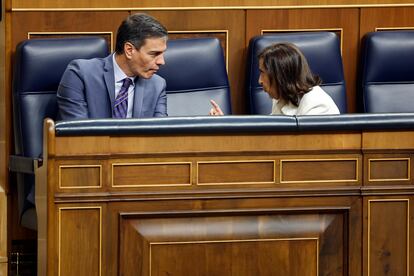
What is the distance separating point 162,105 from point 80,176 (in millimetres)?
683

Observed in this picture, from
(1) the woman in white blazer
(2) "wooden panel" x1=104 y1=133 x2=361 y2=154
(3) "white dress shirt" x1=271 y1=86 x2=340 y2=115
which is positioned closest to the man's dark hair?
(1) the woman in white blazer

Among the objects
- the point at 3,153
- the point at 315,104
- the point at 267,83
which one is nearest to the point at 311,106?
the point at 315,104

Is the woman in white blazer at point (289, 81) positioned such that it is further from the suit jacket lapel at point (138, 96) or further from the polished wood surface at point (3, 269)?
the polished wood surface at point (3, 269)

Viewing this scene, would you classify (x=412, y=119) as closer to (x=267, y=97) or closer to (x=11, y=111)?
(x=267, y=97)

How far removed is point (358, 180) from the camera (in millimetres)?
2160

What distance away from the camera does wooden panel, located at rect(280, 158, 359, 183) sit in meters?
2.13

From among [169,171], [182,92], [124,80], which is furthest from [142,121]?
[182,92]

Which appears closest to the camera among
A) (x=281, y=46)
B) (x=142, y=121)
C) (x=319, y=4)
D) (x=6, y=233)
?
(x=142, y=121)

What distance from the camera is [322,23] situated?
9.90 feet

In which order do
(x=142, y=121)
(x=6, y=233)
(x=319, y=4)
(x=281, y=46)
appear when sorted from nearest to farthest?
(x=142, y=121)
(x=281, y=46)
(x=6, y=233)
(x=319, y=4)

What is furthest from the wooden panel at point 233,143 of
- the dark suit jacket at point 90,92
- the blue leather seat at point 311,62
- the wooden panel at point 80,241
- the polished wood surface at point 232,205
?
the blue leather seat at point 311,62

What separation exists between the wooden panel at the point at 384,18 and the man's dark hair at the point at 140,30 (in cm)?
67

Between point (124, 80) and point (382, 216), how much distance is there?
0.79 metres

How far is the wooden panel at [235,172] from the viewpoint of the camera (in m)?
2.10
